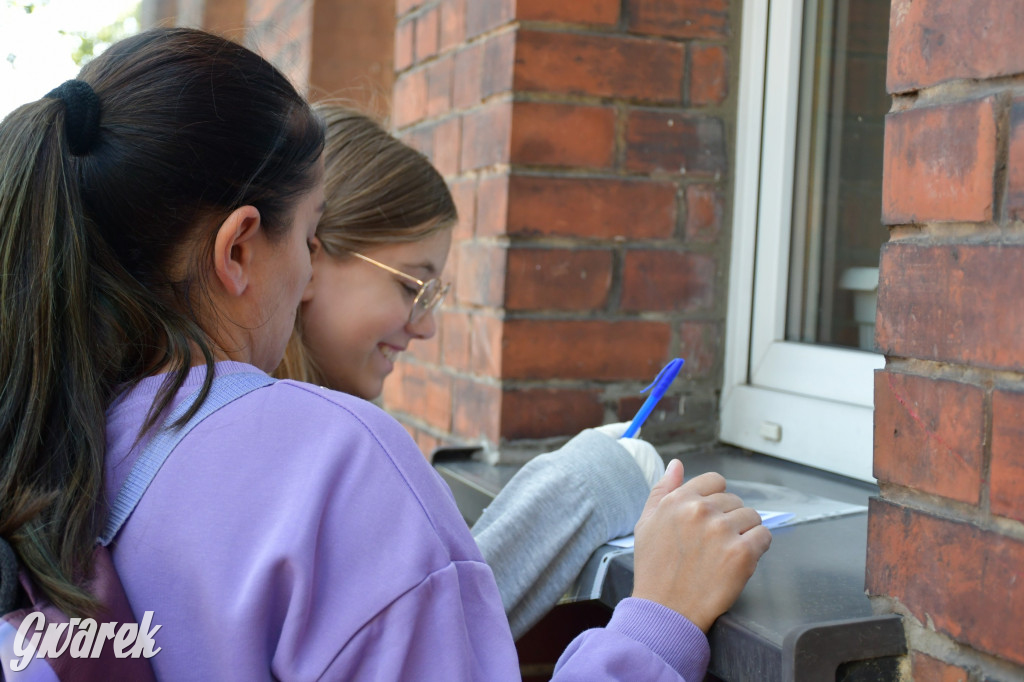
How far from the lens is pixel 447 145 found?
1.94 m

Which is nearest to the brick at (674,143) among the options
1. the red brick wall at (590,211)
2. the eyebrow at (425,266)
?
the red brick wall at (590,211)

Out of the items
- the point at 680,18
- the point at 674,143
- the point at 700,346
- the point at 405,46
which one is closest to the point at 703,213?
the point at 674,143

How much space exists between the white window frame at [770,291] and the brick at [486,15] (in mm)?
439

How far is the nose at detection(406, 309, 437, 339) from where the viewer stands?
1.69m

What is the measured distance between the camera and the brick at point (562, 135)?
1683 millimetres

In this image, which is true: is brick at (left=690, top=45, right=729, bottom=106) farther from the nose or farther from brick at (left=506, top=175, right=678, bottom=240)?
the nose

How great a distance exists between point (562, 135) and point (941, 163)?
902 millimetres

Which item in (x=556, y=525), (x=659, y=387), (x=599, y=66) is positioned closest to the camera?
(x=556, y=525)

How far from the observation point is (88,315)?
0.93 meters

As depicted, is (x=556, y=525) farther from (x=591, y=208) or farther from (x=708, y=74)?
(x=708, y=74)

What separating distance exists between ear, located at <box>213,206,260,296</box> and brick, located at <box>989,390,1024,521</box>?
71 cm

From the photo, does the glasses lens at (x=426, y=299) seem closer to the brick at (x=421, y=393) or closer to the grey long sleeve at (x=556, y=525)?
the brick at (x=421, y=393)

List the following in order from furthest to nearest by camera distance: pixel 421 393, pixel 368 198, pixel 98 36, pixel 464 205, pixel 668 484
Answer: pixel 98 36, pixel 421 393, pixel 464 205, pixel 368 198, pixel 668 484

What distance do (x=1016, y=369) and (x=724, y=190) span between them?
1.05 meters
